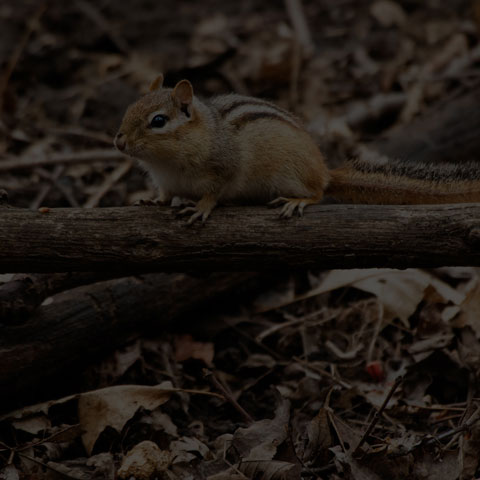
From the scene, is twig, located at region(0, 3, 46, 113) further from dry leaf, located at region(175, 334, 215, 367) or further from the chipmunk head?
dry leaf, located at region(175, 334, 215, 367)

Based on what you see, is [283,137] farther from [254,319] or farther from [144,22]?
[144,22]

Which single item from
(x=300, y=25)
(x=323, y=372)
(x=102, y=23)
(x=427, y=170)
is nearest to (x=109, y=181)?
(x=323, y=372)

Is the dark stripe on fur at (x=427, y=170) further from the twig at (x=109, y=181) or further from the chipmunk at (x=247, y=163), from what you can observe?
the twig at (x=109, y=181)

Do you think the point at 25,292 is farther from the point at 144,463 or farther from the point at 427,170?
the point at 427,170

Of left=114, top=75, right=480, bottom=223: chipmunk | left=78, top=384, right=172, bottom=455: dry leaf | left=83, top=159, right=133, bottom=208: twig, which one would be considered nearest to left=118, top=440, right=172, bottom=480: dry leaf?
left=78, top=384, right=172, bottom=455: dry leaf

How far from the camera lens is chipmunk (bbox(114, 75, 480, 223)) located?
142 inches

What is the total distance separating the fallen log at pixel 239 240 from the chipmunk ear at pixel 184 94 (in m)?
0.75

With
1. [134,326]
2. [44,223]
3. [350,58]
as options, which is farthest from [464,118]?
[44,223]

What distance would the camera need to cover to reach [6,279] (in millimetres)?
3596

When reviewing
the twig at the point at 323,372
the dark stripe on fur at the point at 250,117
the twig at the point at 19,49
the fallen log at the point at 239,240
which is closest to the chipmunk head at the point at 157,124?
the dark stripe on fur at the point at 250,117

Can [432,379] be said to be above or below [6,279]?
below

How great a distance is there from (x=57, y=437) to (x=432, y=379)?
2019 mm

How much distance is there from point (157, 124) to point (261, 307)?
4.84ft

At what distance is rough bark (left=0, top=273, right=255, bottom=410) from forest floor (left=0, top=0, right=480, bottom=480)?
9 centimetres
